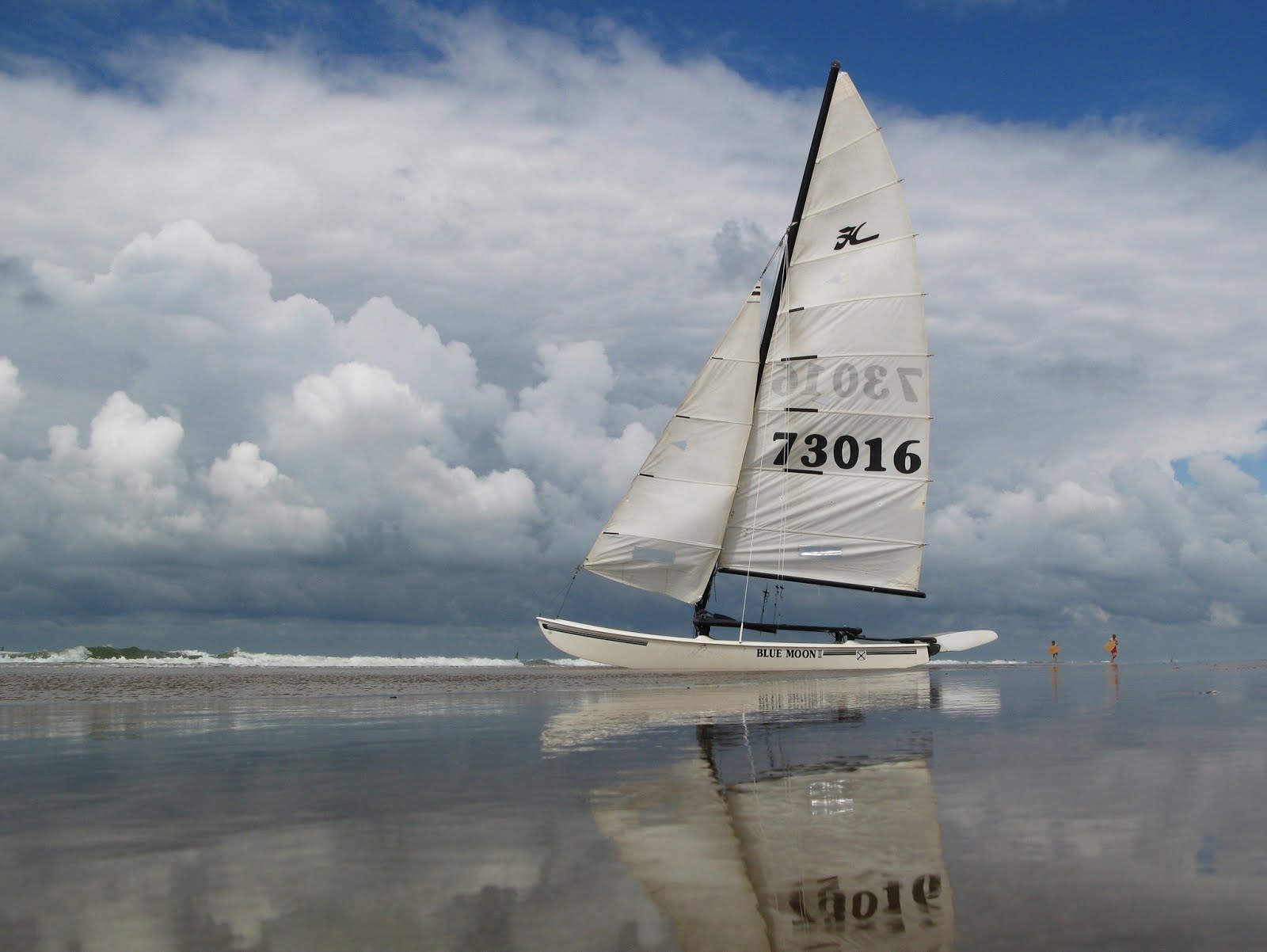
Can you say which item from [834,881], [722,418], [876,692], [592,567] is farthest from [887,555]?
[834,881]

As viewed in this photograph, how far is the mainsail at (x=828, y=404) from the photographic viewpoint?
4325 centimetres

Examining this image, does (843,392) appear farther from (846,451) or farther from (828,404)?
(846,451)

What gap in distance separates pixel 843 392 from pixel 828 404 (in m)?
0.77

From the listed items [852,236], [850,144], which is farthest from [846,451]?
[850,144]

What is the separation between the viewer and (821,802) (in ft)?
30.9

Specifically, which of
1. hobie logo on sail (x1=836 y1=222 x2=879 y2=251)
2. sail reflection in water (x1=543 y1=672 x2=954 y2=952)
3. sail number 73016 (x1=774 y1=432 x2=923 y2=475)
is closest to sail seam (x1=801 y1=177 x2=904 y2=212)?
hobie logo on sail (x1=836 y1=222 x2=879 y2=251)

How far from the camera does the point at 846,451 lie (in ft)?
146

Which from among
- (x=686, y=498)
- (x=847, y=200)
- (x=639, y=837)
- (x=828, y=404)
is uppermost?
(x=847, y=200)

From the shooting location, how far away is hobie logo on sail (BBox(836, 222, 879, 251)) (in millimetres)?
44062

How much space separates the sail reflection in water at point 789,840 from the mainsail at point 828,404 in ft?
91.5

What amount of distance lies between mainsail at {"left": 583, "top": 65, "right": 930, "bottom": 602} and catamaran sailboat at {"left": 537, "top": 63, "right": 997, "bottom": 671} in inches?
2.1

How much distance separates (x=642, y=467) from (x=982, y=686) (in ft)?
52.9

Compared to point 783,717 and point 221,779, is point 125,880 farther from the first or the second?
point 783,717

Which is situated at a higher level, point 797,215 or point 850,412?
point 797,215
